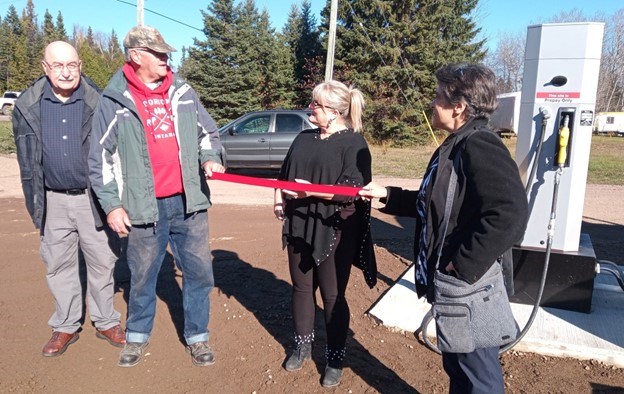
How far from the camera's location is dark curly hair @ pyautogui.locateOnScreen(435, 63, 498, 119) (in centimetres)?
210

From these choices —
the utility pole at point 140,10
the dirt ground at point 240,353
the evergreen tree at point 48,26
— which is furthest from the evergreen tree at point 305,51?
the evergreen tree at point 48,26

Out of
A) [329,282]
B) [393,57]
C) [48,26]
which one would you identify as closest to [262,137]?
[329,282]

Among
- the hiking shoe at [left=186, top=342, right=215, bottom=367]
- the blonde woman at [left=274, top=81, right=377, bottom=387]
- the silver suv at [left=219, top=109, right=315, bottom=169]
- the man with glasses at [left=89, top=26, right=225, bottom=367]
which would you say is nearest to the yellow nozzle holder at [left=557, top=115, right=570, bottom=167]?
the blonde woman at [left=274, top=81, right=377, bottom=387]

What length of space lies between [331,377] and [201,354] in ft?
3.00

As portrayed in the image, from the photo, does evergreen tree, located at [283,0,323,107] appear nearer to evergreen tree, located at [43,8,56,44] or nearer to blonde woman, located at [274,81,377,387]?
blonde woman, located at [274,81,377,387]

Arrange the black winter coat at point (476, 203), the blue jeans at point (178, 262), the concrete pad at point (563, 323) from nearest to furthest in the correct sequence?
the black winter coat at point (476, 203), the blue jeans at point (178, 262), the concrete pad at point (563, 323)

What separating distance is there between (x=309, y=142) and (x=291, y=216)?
18.8 inches

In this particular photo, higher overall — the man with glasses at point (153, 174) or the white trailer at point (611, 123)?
the white trailer at point (611, 123)

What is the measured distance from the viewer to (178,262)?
346 cm

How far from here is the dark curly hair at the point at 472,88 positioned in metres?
2.10

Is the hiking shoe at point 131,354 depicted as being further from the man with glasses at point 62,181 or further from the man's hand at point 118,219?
the man's hand at point 118,219

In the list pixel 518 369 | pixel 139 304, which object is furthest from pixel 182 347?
pixel 518 369

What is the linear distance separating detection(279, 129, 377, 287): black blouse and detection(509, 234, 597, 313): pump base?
1862 mm

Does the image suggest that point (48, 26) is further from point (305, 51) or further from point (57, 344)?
point (57, 344)
